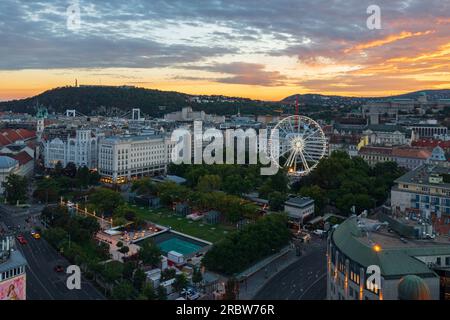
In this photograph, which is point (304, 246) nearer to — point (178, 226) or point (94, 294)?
point (178, 226)

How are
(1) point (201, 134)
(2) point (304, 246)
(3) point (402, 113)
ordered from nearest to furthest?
(2) point (304, 246), (1) point (201, 134), (3) point (402, 113)

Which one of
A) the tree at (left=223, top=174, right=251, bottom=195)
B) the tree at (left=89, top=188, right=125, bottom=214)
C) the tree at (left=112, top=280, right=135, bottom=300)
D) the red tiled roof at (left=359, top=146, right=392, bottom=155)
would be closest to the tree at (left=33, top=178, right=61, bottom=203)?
the tree at (left=89, top=188, right=125, bottom=214)

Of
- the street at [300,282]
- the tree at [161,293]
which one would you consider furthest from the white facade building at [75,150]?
the tree at [161,293]

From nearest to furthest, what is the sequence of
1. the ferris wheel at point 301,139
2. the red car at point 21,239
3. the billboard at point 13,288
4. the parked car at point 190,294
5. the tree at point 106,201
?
the billboard at point 13,288 → the parked car at point 190,294 → the red car at point 21,239 → the tree at point 106,201 → the ferris wheel at point 301,139

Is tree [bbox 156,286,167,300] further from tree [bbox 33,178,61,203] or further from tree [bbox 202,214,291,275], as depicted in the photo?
tree [bbox 33,178,61,203]

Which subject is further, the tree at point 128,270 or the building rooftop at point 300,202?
the building rooftop at point 300,202

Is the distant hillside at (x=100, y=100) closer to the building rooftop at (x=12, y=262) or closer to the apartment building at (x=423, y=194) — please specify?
the apartment building at (x=423, y=194)
